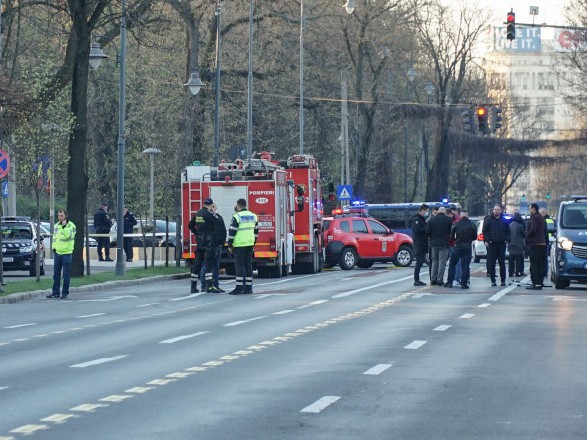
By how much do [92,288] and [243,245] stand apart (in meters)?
5.10

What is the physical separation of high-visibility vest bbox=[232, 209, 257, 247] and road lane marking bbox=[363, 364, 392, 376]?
51.3 feet

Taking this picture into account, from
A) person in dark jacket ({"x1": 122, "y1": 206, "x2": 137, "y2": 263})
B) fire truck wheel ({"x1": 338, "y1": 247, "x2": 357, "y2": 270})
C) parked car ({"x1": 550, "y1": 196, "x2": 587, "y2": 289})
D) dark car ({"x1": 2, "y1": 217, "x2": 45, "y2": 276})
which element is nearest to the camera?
parked car ({"x1": 550, "y1": 196, "x2": 587, "y2": 289})

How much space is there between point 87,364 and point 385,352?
3319 mm

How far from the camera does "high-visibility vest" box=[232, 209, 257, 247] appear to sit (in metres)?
30.3

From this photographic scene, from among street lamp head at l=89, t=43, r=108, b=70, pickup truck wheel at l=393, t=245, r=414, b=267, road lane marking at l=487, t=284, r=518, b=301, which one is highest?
street lamp head at l=89, t=43, r=108, b=70

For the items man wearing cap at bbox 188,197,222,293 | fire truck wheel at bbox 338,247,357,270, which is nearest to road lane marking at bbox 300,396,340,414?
man wearing cap at bbox 188,197,222,293

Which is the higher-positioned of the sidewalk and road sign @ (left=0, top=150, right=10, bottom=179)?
road sign @ (left=0, top=150, right=10, bottom=179)

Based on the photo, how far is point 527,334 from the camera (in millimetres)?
19234

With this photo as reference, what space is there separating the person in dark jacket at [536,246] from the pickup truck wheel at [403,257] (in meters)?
17.6

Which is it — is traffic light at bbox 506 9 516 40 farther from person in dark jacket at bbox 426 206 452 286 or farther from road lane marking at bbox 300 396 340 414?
road lane marking at bbox 300 396 340 414

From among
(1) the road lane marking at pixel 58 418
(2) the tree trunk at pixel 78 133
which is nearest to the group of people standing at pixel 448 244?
(2) the tree trunk at pixel 78 133

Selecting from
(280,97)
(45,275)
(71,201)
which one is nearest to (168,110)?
(280,97)

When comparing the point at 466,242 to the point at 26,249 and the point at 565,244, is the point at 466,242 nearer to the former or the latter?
the point at 565,244

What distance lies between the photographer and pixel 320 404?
1159 cm
